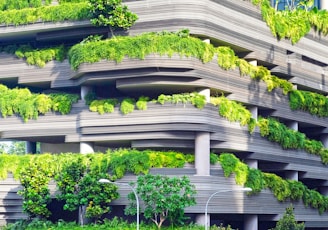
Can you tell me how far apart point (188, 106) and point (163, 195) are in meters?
6.78

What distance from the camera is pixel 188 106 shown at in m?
59.8

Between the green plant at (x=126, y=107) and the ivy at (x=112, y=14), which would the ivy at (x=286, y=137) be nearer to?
the green plant at (x=126, y=107)

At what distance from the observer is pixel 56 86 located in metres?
67.9

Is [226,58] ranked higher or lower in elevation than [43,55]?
lower

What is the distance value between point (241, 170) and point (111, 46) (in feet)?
42.0

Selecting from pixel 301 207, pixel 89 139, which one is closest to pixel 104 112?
pixel 89 139

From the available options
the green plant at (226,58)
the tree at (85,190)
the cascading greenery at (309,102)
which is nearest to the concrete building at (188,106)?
the green plant at (226,58)

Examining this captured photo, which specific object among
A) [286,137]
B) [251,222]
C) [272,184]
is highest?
[286,137]

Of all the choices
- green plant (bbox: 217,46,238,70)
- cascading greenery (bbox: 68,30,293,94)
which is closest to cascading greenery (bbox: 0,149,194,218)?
cascading greenery (bbox: 68,30,293,94)

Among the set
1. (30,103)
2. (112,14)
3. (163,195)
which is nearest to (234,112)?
(163,195)

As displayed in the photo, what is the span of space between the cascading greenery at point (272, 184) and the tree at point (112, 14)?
1178cm

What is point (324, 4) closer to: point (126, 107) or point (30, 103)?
point (126, 107)

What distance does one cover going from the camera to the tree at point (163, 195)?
56406 mm

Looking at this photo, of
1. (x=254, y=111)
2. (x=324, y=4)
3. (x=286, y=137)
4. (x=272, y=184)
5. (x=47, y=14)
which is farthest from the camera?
(x=324, y=4)
